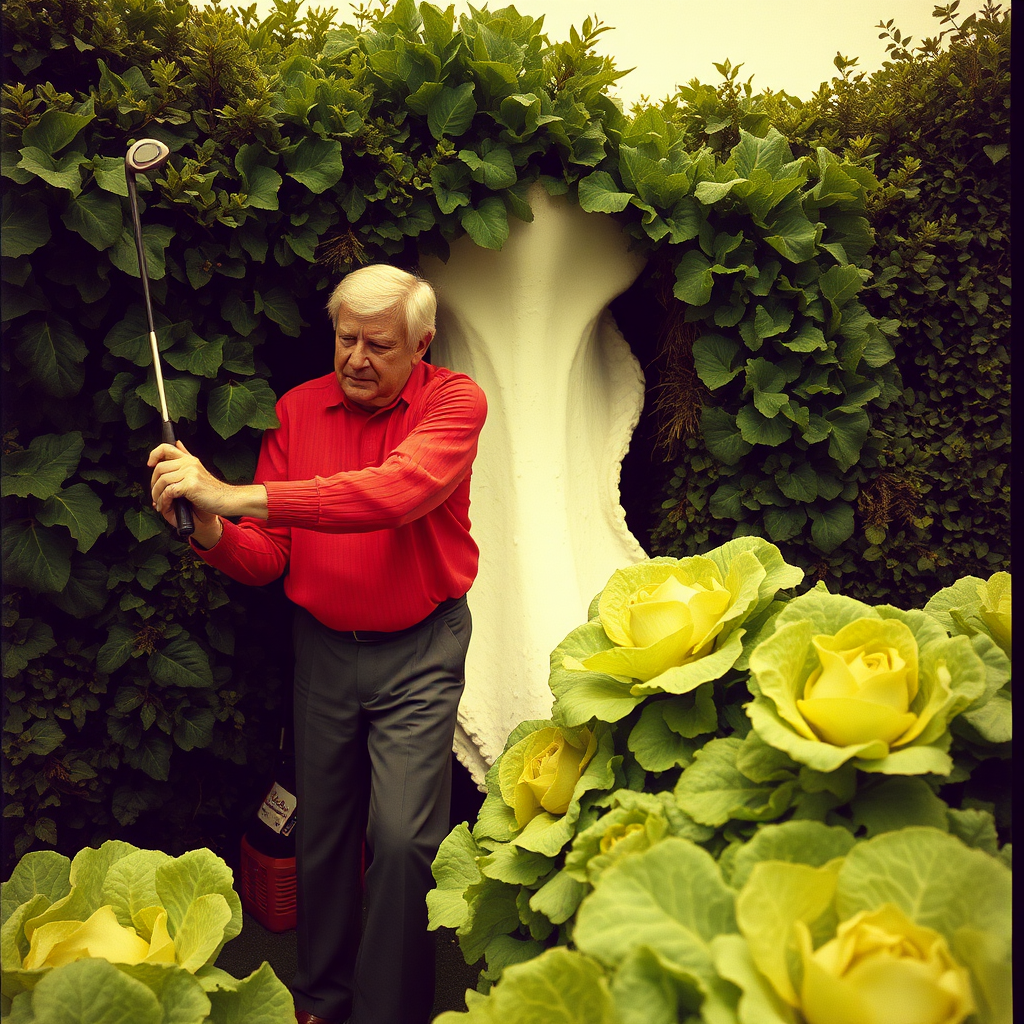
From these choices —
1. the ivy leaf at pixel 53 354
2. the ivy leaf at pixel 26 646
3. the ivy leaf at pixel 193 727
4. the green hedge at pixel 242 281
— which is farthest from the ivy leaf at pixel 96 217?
the ivy leaf at pixel 193 727

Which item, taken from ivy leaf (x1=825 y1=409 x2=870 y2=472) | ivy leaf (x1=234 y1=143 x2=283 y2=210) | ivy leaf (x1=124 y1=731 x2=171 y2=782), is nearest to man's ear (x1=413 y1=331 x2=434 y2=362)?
ivy leaf (x1=234 y1=143 x2=283 y2=210)

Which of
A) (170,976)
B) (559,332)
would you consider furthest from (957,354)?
(170,976)

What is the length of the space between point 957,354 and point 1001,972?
112 inches

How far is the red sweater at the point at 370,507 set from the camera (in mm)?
2008

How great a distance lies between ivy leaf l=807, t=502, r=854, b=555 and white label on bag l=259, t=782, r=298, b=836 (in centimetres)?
187

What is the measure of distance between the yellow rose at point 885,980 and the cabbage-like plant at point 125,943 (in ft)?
1.83

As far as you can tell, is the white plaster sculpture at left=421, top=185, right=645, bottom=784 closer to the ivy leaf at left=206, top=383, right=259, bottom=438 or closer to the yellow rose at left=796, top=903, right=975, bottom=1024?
the ivy leaf at left=206, top=383, right=259, bottom=438

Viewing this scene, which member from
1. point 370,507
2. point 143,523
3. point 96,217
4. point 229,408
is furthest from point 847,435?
point 96,217

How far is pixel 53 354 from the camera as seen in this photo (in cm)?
209

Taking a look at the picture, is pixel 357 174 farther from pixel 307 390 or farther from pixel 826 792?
pixel 826 792

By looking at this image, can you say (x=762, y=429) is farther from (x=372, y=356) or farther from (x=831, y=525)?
(x=372, y=356)

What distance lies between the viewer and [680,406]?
3074mm

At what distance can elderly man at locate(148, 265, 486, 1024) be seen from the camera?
2.12 m

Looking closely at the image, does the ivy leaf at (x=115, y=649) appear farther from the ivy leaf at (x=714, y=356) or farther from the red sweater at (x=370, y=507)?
the ivy leaf at (x=714, y=356)
